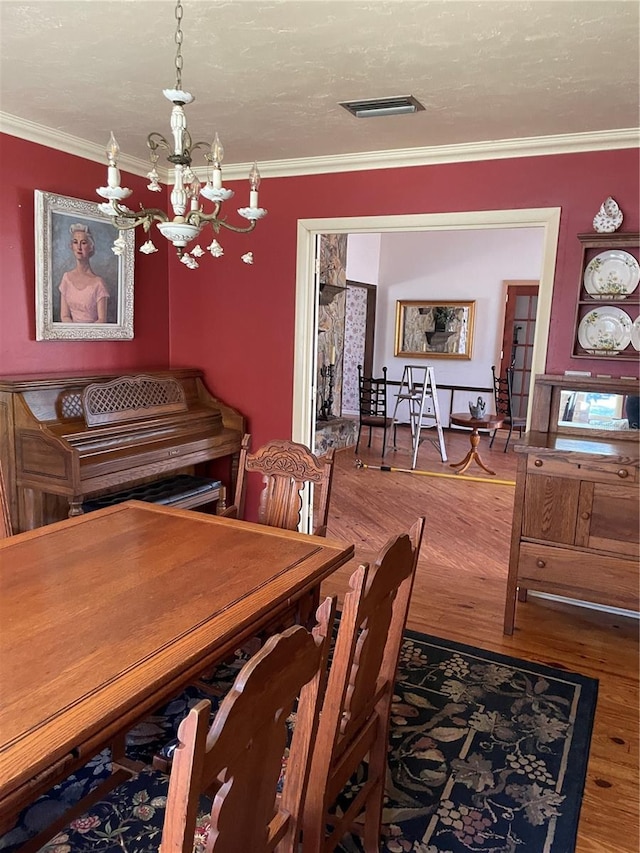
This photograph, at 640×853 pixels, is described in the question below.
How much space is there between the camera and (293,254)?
3.88m

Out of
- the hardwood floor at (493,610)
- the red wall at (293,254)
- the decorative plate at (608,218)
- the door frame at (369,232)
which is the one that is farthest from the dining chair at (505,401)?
the decorative plate at (608,218)

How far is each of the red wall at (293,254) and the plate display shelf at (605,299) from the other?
52 mm

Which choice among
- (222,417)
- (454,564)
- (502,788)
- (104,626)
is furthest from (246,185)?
(502,788)

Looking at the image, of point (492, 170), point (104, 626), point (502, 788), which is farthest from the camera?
point (492, 170)

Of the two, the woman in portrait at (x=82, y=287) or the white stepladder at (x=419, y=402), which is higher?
the woman in portrait at (x=82, y=287)

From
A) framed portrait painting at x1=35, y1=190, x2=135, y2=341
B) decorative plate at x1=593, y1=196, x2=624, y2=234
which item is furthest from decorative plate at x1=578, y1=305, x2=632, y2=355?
framed portrait painting at x1=35, y1=190, x2=135, y2=341

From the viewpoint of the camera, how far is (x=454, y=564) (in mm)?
3881

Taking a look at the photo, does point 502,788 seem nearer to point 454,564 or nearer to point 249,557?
point 249,557

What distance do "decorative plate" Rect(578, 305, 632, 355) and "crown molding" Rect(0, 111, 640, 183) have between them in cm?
81

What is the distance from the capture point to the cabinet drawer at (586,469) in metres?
2.70

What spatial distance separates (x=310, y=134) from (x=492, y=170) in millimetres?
1007

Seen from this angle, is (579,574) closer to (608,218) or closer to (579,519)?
(579,519)

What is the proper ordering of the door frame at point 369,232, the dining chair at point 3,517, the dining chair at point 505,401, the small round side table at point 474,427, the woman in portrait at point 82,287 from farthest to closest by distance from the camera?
the dining chair at point 505,401
the small round side table at point 474,427
the woman in portrait at point 82,287
the door frame at point 369,232
the dining chair at point 3,517

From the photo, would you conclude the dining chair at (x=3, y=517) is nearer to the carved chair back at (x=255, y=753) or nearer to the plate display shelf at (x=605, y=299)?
the carved chair back at (x=255, y=753)
